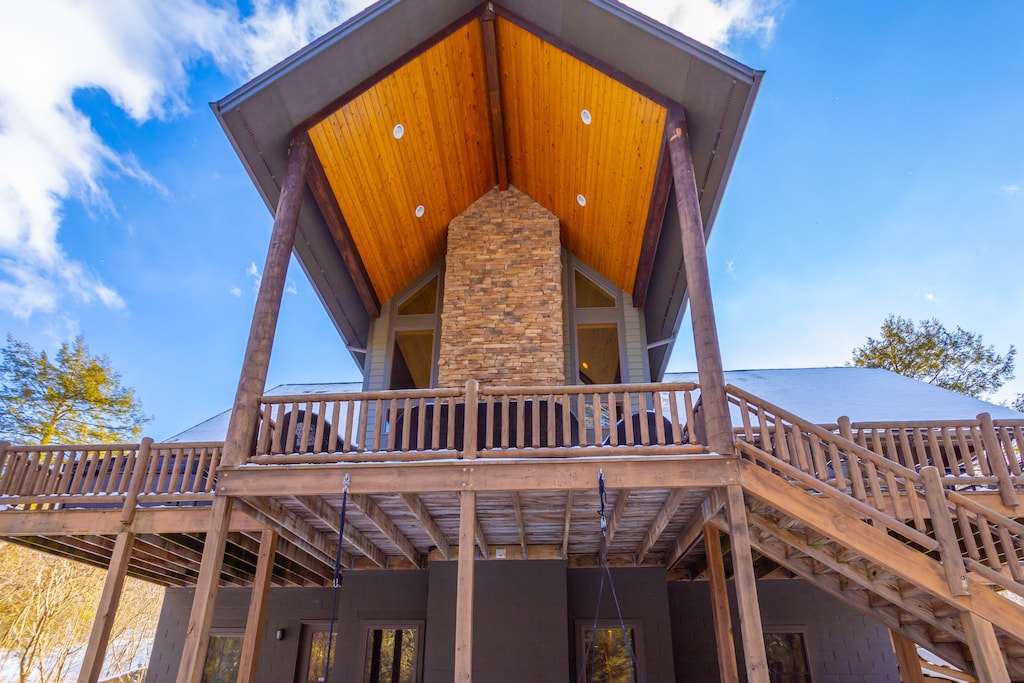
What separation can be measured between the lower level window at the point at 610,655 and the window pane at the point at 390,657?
2.54m

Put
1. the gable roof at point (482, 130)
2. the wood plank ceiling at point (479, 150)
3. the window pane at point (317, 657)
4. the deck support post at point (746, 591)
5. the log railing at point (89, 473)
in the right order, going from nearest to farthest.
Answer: the deck support post at point (746, 591) < the gable roof at point (482, 130) < the log railing at point (89, 473) < the wood plank ceiling at point (479, 150) < the window pane at point (317, 657)

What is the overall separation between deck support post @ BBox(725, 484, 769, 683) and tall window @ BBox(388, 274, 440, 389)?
20.2ft

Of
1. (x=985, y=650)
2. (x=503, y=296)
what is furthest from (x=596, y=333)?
(x=985, y=650)

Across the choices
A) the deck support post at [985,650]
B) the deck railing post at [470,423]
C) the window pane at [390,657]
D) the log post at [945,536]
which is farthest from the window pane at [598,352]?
the deck support post at [985,650]

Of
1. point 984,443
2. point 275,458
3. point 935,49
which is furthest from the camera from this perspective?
point 935,49

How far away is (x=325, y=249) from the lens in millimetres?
9578

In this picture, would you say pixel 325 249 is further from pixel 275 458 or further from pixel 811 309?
pixel 811 309

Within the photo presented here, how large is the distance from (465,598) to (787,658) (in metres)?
6.93

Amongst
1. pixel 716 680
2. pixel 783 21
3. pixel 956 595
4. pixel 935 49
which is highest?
pixel 783 21

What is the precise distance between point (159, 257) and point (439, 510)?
92.0m

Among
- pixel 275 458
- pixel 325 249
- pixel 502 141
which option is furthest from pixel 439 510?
pixel 502 141

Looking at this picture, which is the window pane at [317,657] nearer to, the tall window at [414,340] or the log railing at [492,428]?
the tall window at [414,340]

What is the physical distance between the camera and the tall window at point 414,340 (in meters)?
10.6

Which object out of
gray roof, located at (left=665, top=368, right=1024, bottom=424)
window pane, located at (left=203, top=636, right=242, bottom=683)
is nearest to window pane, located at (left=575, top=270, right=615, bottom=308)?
gray roof, located at (left=665, top=368, right=1024, bottom=424)
